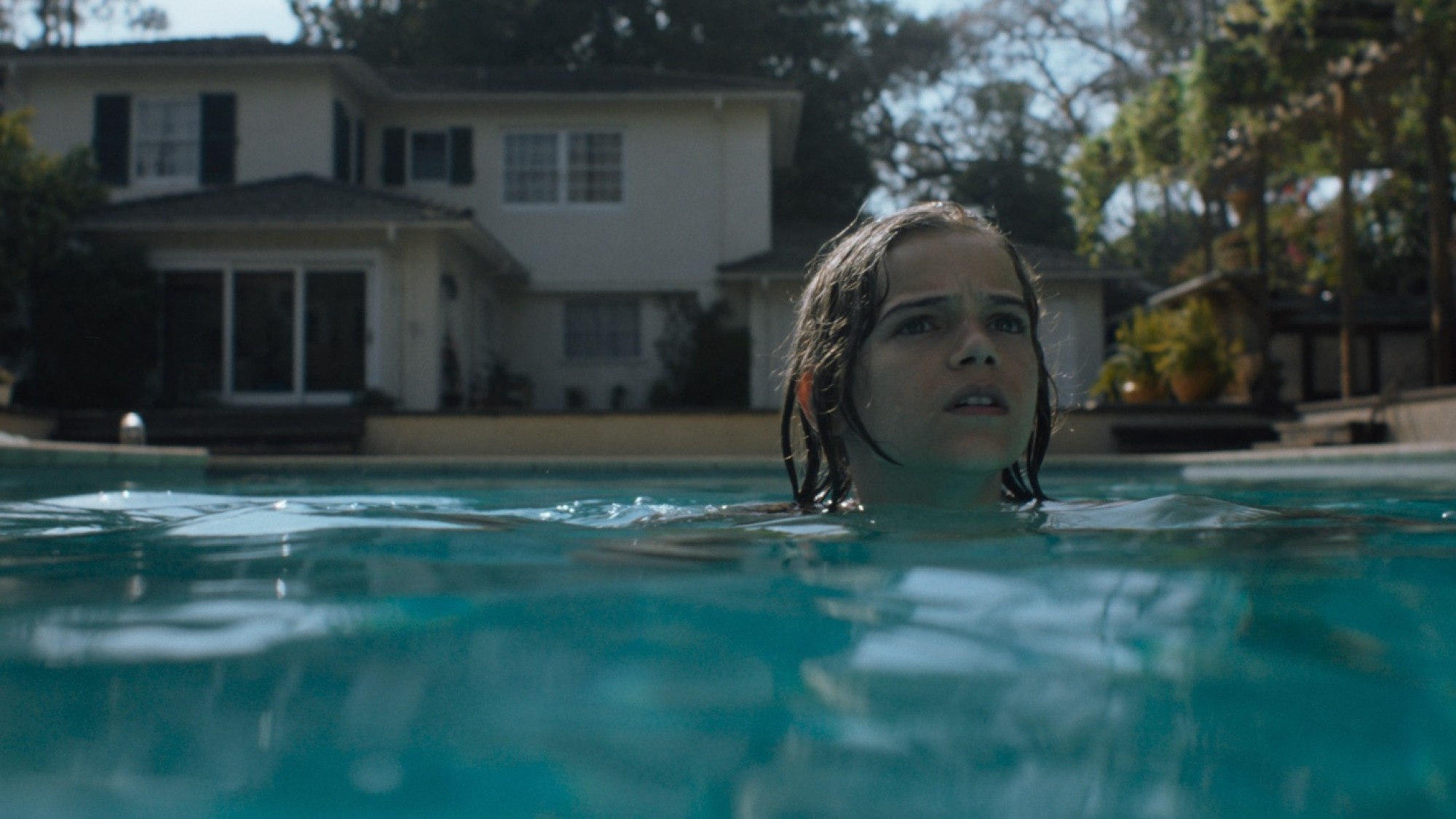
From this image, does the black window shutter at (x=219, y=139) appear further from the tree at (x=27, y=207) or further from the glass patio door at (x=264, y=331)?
the tree at (x=27, y=207)

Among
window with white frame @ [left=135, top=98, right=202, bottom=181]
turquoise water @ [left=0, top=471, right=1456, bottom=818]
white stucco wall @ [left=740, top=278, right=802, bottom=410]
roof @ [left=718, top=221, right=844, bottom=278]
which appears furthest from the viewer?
white stucco wall @ [left=740, top=278, right=802, bottom=410]

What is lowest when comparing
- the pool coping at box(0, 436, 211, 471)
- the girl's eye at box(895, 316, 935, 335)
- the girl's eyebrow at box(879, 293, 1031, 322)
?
the pool coping at box(0, 436, 211, 471)

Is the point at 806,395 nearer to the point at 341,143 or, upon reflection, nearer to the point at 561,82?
the point at 341,143

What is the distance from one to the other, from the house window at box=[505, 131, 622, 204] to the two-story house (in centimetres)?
3

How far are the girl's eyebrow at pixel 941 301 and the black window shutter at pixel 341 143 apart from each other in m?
15.7

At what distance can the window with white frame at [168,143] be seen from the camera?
55.2 ft

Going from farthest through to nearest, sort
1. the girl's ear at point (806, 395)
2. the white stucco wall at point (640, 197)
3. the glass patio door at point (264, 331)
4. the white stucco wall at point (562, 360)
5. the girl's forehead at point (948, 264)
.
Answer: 1. the white stucco wall at point (562, 360)
2. the white stucco wall at point (640, 197)
3. the glass patio door at point (264, 331)
4. the girl's ear at point (806, 395)
5. the girl's forehead at point (948, 264)

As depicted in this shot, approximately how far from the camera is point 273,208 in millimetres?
14672

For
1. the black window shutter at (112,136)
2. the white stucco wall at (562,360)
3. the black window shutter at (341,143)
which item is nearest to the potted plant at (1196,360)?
the white stucco wall at (562,360)

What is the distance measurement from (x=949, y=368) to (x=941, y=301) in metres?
0.15

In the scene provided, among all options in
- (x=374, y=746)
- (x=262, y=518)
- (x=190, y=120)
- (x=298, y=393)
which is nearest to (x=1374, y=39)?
(x=262, y=518)

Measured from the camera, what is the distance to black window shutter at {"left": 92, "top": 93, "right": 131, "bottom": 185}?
16.6m

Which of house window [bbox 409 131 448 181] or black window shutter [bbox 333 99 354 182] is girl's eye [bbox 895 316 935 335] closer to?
black window shutter [bbox 333 99 354 182]

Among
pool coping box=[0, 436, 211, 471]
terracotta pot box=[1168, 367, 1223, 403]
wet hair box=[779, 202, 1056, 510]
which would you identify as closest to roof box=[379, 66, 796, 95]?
terracotta pot box=[1168, 367, 1223, 403]
